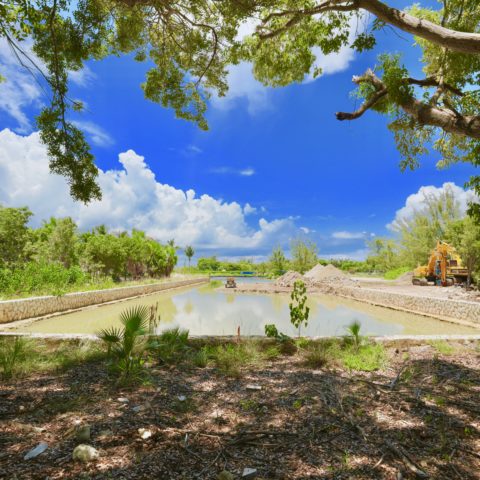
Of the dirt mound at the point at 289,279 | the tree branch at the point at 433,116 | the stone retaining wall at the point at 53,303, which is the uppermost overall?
the tree branch at the point at 433,116

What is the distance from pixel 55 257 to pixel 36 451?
62.5 feet

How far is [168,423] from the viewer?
277cm

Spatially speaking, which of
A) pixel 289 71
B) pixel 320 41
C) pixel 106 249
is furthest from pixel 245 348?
pixel 106 249

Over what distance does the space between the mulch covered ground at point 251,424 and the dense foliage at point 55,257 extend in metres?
9.97

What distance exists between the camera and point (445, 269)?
19.9 m

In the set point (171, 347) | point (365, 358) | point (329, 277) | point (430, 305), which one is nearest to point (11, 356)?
point (171, 347)

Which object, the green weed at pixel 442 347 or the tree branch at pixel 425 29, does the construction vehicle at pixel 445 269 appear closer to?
the green weed at pixel 442 347

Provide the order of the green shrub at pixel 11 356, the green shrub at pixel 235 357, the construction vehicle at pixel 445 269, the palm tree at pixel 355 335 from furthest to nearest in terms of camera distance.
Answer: the construction vehicle at pixel 445 269 < the palm tree at pixel 355 335 < the green shrub at pixel 235 357 < the green shrub at pixel 11 356

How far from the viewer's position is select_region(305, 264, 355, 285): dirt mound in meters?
26.5

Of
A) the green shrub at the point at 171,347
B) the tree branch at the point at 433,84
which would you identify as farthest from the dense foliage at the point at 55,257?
the tree branch at the point at 433,84

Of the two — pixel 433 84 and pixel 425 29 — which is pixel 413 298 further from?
pixel 425 29

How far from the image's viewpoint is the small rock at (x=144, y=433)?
247cm

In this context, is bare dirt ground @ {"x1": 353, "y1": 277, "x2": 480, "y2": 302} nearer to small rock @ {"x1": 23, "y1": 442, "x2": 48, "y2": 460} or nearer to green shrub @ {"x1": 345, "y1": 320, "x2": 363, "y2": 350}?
green shrub @ {"x1": 345, "y1": 320, "x2": 363, "y2": 350}

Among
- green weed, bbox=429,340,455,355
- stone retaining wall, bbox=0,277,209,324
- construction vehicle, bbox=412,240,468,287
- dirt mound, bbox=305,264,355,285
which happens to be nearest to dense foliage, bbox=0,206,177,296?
stone retaining wall, bbox=0,277,209,324
